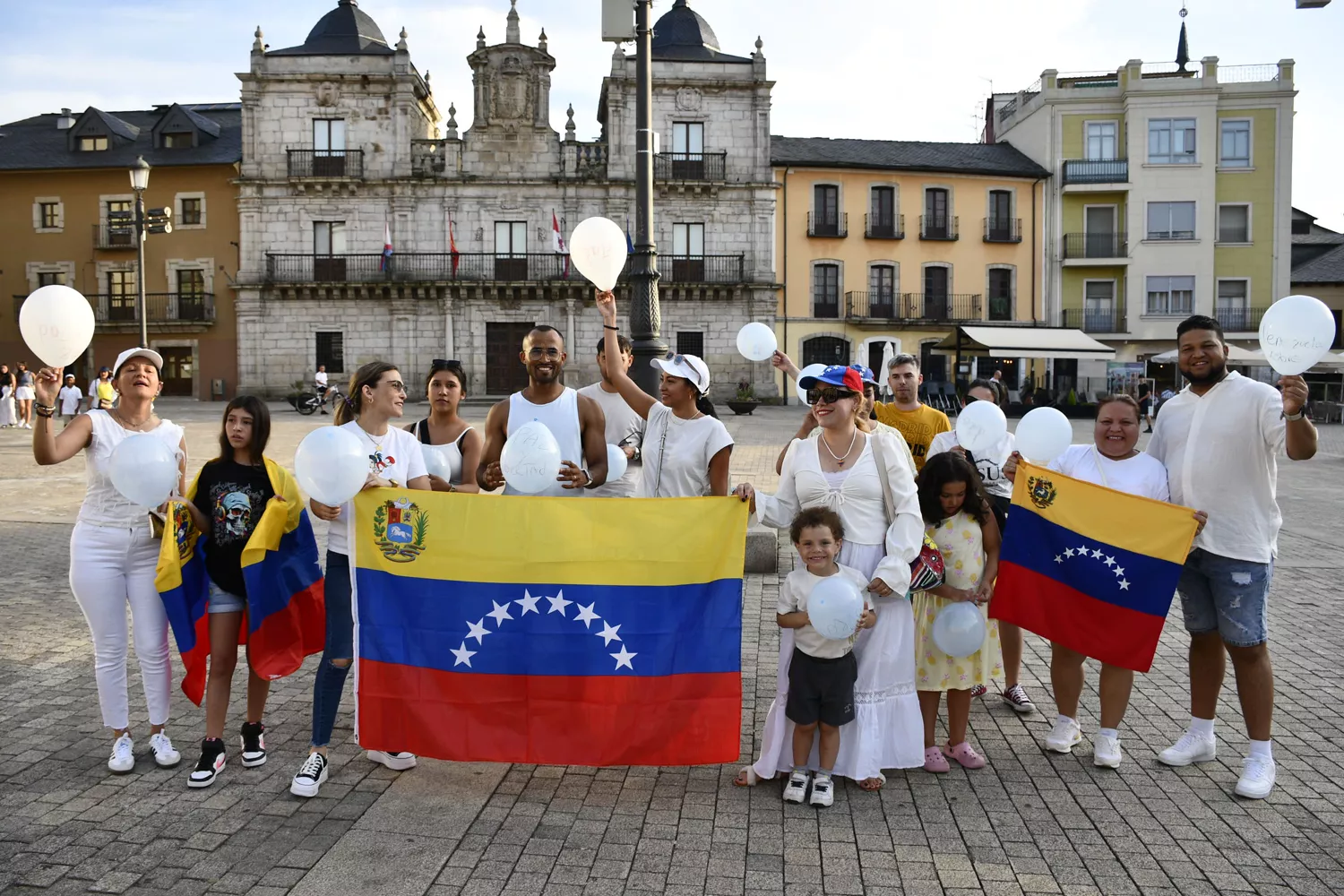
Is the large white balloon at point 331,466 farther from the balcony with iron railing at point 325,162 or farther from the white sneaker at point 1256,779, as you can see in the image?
the balcony with iron railing at point 325,162

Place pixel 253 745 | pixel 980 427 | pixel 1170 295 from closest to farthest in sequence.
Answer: pixel 253 745
pixel 980 427
pixel 1170 295

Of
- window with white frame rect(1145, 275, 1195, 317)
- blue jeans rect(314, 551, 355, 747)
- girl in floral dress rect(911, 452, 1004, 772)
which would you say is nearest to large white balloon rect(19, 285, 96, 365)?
blue jeans rect(314, 551, 355, 747)

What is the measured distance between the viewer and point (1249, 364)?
37375mm

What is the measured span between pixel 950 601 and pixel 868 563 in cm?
64

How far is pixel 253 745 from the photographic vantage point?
4.66 m

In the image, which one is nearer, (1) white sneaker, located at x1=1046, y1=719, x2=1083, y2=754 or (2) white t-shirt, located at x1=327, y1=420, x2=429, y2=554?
(2) white t-shirt, located at x1=327, y1=420, x2=429, y2=554

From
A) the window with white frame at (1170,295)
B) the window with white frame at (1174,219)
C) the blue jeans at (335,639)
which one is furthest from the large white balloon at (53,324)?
the window with white frame at (1174,219)

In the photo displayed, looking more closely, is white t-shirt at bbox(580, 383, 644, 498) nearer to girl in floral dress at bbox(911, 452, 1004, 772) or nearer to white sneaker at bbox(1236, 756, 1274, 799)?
girl in floral dress at bbox(911, 452, 1004, 772)

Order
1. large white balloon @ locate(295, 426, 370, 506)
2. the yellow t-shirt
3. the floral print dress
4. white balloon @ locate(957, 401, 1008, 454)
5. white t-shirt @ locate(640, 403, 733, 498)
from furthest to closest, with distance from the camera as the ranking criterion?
the yellow t-shirt
white balloon @ locate(957, 401, 1008, 454)
white t-shirt @ locate(640, 403, 733, 498)
the floral print dress
large white balloon @ locate(295, 426, 370, 506)

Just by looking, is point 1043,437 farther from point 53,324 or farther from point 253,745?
point 53,324

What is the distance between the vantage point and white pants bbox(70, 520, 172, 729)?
14.7 ft

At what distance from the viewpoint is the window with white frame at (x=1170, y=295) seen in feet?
136

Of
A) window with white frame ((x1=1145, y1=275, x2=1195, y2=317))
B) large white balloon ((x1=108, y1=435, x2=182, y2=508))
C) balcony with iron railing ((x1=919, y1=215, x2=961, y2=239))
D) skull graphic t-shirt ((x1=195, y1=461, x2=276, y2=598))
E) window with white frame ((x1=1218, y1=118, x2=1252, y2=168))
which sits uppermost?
window with white frame ((x1=1218, y1=118, x2=1252, y2=168))

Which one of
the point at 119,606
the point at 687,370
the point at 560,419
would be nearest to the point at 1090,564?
the point at 687,370
